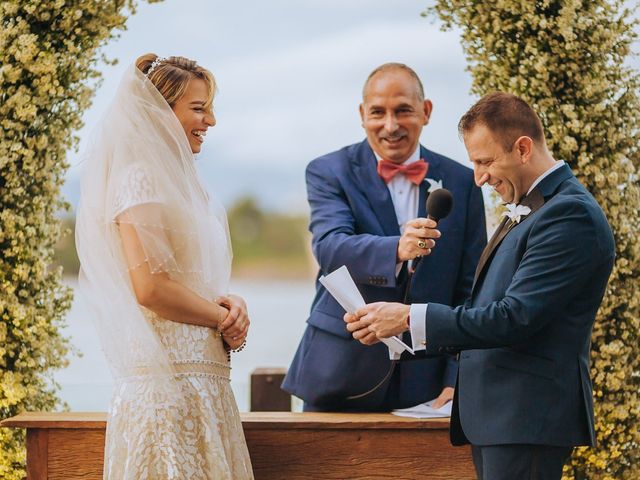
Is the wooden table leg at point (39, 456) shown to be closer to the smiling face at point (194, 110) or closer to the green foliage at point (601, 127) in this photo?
the smiling face at point (194, 110)

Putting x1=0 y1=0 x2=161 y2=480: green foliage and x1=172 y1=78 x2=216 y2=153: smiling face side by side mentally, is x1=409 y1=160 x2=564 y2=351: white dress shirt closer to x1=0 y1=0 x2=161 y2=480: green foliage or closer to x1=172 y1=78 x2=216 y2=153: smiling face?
x1=172 y1=78 x2=216 y2=153: smiling face

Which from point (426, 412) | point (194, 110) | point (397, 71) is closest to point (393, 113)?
point (397, 71)

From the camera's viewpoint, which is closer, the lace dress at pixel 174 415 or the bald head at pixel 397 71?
the lace dress at pixel 174 415

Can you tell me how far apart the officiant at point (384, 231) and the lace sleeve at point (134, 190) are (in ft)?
3.09

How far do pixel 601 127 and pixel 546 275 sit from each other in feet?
6.03

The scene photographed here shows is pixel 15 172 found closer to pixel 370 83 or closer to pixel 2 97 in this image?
pixel 2 97

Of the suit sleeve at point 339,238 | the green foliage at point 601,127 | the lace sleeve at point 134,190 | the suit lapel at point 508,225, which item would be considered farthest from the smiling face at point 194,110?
the green foliage at point 601,127

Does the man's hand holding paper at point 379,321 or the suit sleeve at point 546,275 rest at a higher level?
the suit sleeve at point 546,275

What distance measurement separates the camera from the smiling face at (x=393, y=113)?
3566 millimetres

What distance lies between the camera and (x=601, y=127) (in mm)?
4051

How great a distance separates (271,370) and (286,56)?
35.8 m

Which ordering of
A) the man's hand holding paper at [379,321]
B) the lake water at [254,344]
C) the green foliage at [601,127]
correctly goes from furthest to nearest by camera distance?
1. the lake water at [254,344]
2. the green foliage at [601,127]
3. the man's hand holding paper at [379,321]

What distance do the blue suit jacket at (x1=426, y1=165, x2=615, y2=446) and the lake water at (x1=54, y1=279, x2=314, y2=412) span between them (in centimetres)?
121

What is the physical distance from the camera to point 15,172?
12.8 ft
